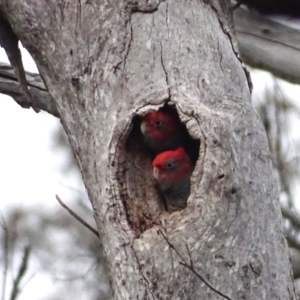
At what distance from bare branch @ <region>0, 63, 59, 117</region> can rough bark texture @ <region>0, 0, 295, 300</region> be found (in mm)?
569

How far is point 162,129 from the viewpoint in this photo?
1872mm

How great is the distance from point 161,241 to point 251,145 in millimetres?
333

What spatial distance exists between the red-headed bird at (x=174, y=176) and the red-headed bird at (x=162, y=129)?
1.6 inches

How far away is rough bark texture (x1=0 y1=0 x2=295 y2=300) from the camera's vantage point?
1.78 m

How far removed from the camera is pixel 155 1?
2.07m

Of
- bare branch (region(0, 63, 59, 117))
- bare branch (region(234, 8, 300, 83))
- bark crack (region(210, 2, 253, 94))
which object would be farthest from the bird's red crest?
bare branch (region(234, 8, 300, 83))

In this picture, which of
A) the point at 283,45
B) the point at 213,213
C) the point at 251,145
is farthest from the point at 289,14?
the point at 213,213

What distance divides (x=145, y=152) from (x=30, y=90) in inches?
37.8

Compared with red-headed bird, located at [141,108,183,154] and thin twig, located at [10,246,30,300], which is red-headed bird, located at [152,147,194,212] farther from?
thin twig, located at [10,246,30,300]

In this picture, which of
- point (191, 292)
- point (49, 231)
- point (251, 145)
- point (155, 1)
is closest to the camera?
point (191, 292)

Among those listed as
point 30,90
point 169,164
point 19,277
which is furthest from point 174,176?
point 30,90

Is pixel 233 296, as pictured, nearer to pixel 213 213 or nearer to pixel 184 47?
pixel 213 213

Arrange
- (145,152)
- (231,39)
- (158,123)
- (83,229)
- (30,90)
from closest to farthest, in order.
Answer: (158,123) < (145,152) < (231,39) < (30,90) < (83,229)

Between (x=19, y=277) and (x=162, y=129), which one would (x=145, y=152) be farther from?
(x=19, y=277)
